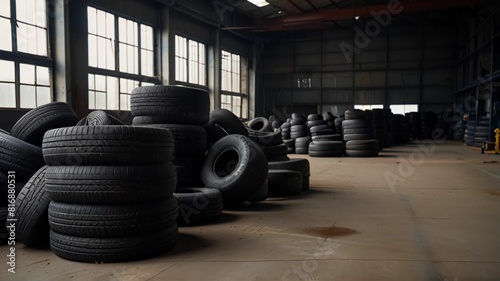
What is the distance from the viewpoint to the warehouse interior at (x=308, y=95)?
9.00 ft

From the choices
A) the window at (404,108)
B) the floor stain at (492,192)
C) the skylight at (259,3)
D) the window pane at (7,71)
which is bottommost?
the floor stain at (492,192)

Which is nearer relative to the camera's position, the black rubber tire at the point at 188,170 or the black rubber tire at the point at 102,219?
the black rubber tire at the point at 102,219

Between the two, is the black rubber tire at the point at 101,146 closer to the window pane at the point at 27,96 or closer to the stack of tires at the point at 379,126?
the window pane at the point at 27,96

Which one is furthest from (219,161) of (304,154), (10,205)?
(304,154)

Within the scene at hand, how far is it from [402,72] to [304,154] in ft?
38.9

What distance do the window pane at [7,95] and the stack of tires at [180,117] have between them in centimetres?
612

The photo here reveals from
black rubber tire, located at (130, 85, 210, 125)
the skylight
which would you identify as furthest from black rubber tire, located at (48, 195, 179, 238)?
the skylight

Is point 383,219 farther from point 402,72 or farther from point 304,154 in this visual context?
point 402,72

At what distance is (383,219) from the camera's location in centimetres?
398

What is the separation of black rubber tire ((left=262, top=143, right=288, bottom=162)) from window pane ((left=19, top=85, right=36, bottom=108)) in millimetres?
6405

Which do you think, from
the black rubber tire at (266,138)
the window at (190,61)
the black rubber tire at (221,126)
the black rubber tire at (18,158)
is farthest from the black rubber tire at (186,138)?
the window at (190,61)

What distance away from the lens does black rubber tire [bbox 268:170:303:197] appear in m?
5.29

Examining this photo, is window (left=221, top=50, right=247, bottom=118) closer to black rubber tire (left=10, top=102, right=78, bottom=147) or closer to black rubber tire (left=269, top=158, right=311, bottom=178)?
black rubber tire (left=269, top=158, right=311, bottom=178)

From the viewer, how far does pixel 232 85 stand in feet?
68.6
